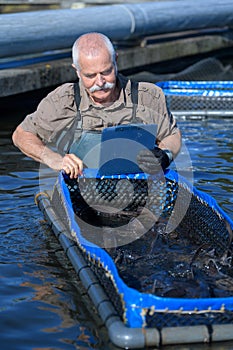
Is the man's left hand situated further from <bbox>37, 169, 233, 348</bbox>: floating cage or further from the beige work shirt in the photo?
the beige work shirt

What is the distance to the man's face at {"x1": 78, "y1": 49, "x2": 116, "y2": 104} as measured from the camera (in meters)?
6.32

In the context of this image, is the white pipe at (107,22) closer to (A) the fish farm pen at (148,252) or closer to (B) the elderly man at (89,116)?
(B) the elderly man at (89,116)

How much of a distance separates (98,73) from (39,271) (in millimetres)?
1659

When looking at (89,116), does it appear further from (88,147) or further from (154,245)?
(154,245)

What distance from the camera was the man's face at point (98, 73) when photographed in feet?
20.7

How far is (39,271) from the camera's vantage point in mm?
5992

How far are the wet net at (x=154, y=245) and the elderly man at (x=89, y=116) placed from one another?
308 millimetres

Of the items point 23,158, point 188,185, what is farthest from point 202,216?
point 23,158

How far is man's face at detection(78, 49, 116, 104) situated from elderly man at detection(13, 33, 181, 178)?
13 millimetres

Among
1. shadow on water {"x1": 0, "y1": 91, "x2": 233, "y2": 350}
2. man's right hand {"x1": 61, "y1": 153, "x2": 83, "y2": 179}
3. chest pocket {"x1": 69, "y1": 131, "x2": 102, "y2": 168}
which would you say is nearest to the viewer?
shadow on water {"x1": 0, "y1": 91, "x2": 233, "y2": 350}

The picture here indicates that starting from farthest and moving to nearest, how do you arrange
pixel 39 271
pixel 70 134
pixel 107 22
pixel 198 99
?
pixel 107 22
pixel 198 99
pixel 70 134
pixel 39 271

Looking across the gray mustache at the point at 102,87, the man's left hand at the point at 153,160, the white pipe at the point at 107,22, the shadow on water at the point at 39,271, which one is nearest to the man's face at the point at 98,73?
the gray mustache at the point at 102,87

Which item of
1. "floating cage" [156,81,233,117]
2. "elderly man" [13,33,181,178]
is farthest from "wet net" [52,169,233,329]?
"floating cage" [156,81,233,117]

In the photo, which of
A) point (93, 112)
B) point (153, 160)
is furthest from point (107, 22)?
point (153, 160)
